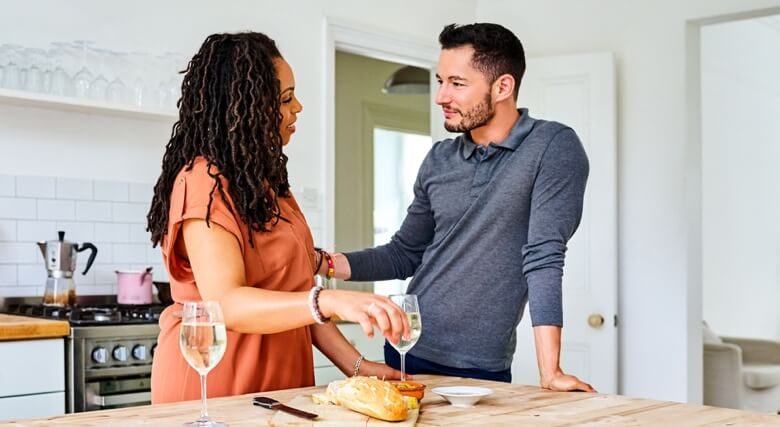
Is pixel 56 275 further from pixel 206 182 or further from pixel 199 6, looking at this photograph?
pixel 206 182

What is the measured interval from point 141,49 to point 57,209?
727 mm

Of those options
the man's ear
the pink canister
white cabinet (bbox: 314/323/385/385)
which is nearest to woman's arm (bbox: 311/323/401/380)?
the man's ear

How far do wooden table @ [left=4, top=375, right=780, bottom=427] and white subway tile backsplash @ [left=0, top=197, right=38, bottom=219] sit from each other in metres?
2.07

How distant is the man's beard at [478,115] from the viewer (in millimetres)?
2285

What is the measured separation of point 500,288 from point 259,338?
0.67 metres

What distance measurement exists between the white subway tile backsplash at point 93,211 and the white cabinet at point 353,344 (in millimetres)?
977

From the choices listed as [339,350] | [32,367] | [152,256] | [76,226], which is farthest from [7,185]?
[339,350]

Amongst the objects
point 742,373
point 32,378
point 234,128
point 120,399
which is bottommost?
point 742,373

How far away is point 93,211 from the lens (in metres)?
3.62

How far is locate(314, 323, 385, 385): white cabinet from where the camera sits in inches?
148

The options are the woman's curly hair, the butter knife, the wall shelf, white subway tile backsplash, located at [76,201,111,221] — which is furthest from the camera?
white subway tile backsplash, located at [76,201,111,221]

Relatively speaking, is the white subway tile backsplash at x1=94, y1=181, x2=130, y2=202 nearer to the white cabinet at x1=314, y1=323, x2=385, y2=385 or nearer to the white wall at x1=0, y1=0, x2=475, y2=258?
the white wall at x1=0, y1=0, x2=475, y2=258

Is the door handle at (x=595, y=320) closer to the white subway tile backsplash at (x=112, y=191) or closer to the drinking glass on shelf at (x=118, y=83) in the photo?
the white subway tile backsplash at (x=112, y=191)

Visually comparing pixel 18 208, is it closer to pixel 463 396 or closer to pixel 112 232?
pixel 112 232
